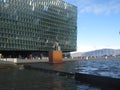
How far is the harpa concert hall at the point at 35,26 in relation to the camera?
13838cm

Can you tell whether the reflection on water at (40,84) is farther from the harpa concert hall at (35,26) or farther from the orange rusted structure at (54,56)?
the harpa concert hall at (35,26)

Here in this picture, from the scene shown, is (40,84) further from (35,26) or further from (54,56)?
(35,26)

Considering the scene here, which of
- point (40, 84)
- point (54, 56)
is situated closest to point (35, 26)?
point (54, 56)

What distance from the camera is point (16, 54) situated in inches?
6009

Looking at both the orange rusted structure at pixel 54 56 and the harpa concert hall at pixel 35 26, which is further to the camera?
the harpa concert hall at pixel 35 26

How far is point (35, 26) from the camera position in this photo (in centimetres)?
15462

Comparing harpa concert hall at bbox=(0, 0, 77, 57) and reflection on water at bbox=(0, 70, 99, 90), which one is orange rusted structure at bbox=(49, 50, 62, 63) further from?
reflection on water at bbox=(0, 70, 99, 90)

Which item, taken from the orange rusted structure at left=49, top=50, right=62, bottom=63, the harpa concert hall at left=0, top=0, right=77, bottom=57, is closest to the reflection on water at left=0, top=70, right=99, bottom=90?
the orange rusted structure at left=49, top=50, right=62, bottom=63

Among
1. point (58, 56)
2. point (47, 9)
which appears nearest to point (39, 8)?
point (47, 9)

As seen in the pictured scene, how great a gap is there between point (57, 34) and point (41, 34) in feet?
48.9

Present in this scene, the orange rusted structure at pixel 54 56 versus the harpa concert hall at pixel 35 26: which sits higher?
the harpa concert hall at pixel 35 26

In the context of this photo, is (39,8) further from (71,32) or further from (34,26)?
(71,32)

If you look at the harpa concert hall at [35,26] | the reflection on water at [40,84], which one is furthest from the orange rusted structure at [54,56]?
the reflection on water at [40,84]

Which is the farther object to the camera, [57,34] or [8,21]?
[57,34]
